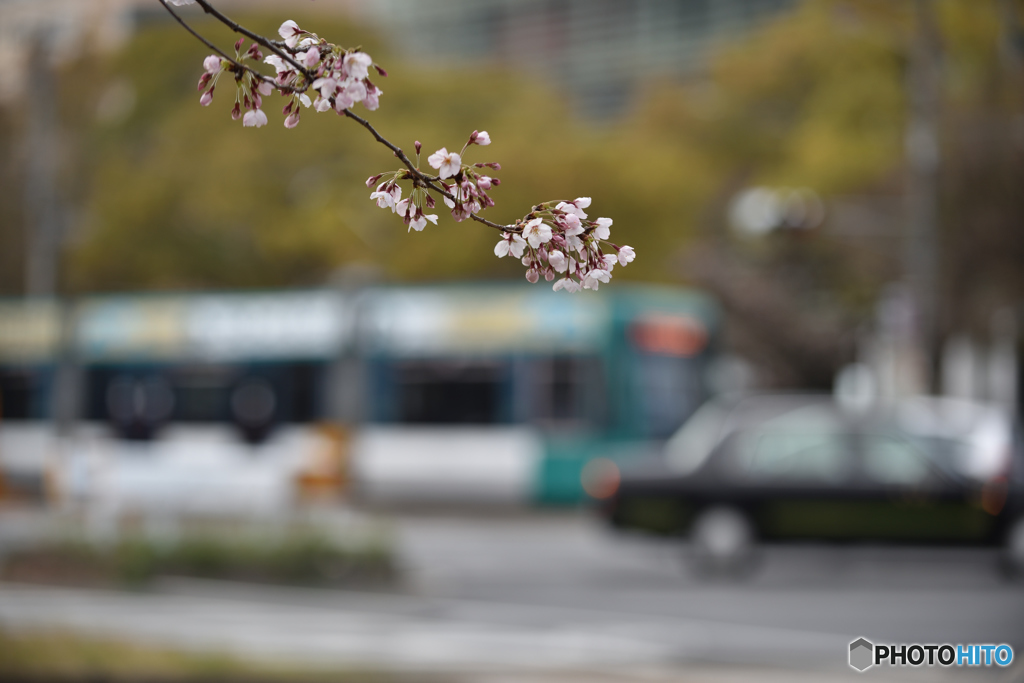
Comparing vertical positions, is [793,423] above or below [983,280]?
below

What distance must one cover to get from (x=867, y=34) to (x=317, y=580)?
11259 mm

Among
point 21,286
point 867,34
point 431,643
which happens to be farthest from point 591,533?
point 21,286

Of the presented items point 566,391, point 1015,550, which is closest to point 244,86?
point 1015,550

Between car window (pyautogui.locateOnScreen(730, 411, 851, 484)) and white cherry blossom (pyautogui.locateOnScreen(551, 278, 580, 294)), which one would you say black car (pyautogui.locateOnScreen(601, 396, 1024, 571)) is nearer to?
car window (pyautogui.locateOnScreen(730, 411, 851, 484))

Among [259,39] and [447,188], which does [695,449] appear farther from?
[259,39]

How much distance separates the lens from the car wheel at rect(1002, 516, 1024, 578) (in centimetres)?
1243

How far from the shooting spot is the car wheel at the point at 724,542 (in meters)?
13.0

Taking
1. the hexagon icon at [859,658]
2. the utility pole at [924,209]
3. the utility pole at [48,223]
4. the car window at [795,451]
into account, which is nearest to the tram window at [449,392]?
the utility pole at [48,223]

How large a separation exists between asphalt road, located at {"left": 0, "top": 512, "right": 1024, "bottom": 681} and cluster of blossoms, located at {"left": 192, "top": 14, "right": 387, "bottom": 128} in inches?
223

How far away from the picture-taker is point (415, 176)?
90.8 inches

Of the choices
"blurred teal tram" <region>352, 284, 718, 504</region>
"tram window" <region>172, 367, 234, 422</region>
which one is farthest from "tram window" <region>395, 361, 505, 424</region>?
"tram window" <region>172, 367, 234, 422</region>

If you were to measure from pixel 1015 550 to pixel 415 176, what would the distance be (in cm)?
1141

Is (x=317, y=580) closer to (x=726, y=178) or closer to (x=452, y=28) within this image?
(x=726, y=178)

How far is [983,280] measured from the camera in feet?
87.8
